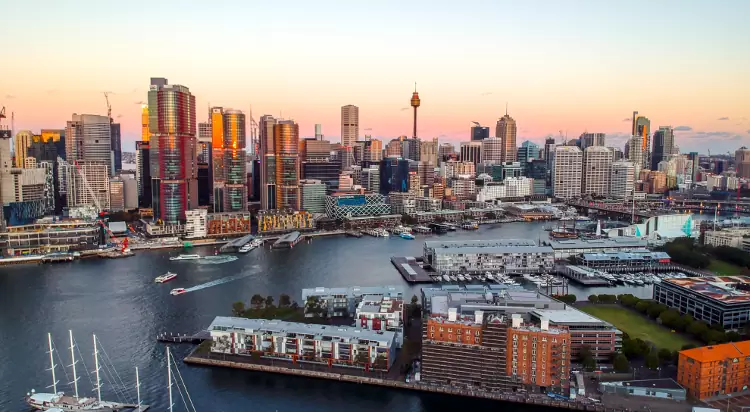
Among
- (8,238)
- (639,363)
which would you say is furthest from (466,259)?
(8,238)

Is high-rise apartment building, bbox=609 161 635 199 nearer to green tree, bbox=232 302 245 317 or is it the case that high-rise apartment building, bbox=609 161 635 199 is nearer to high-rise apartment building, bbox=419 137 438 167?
high-rise apartment building, bbox=419 137 438 167

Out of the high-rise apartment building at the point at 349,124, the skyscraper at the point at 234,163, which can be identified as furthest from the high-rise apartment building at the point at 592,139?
the skyscraper at the point at 234,163

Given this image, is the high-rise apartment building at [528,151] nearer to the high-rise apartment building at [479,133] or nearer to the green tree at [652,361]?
the high-rise apartment building at [479,133]

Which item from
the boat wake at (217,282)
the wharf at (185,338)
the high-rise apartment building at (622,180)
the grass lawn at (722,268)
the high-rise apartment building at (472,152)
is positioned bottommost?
the wharf at (185,338)

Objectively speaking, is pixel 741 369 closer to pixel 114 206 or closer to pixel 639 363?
pixel 639 363

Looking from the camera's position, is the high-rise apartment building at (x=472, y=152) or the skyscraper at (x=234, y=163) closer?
the skyscraper at (x=234, y=163)
